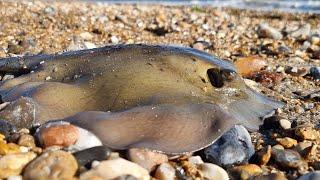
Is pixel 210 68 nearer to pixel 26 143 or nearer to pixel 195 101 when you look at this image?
pixel 195 101

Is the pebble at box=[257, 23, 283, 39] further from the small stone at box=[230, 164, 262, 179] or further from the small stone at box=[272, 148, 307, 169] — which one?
the small stone at box=[230, 164, 262, 179]

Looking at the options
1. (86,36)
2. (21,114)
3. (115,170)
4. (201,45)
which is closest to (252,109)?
(115,170)

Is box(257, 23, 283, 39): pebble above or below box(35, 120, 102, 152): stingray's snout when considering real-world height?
below

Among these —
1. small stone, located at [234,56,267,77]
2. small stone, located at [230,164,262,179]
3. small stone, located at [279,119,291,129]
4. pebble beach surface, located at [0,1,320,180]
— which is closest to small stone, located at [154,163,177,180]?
pebble beach surface, located at [0,1,320,180]

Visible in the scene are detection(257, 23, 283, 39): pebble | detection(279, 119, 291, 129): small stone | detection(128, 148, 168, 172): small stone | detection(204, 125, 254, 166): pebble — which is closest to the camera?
detection(128, 148, 168, 172): small stone

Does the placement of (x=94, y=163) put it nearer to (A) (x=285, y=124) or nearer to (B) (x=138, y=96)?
(B) (x=138, y=96)

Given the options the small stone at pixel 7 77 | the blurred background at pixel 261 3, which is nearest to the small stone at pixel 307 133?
the small stone at pixel 7 77

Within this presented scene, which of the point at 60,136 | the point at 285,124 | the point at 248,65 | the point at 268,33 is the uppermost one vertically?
the point at 60,136

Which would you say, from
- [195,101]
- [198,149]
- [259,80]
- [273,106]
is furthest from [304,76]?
[198,149]

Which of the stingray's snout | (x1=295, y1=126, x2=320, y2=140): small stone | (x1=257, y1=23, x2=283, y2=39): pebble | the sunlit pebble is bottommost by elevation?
(x1=257, y1=23, x2=283, y2=39): pebble
